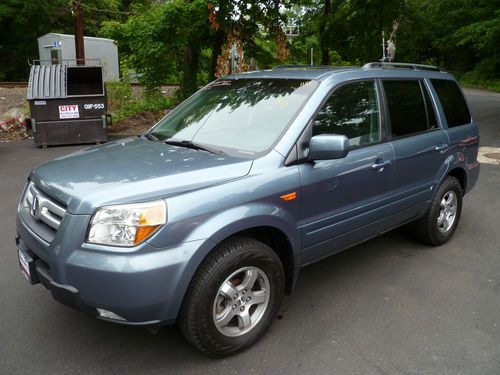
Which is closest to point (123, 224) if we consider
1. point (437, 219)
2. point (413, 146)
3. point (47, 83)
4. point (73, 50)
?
point (413, 146)

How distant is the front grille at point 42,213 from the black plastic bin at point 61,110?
302 inches

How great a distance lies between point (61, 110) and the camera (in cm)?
1020

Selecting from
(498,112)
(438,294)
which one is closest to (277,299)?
(438,294)

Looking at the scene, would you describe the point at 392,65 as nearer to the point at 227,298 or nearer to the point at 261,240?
the point at 261,240

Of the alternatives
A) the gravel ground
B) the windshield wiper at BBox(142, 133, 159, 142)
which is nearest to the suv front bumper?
Answer: the windshield wiper at BBox(142, 133, 159, 142)

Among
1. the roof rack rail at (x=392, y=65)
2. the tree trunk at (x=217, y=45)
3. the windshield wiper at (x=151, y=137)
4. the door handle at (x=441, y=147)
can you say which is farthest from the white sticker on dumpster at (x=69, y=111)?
the door handle at (x=441, y=147)

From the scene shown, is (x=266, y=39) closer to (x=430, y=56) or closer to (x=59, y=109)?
(x=59, y=109)

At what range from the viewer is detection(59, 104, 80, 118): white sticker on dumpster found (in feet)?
33.5

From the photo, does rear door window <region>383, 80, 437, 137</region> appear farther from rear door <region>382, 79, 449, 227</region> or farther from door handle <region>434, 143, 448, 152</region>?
door handle <region>434, 143, 448, 152</region>

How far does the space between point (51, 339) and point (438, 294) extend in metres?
2.86

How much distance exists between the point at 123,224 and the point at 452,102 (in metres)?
3.71

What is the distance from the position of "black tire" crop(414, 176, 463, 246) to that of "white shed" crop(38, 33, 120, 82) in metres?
17.6

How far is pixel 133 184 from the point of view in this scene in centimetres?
265

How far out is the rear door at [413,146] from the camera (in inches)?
157
